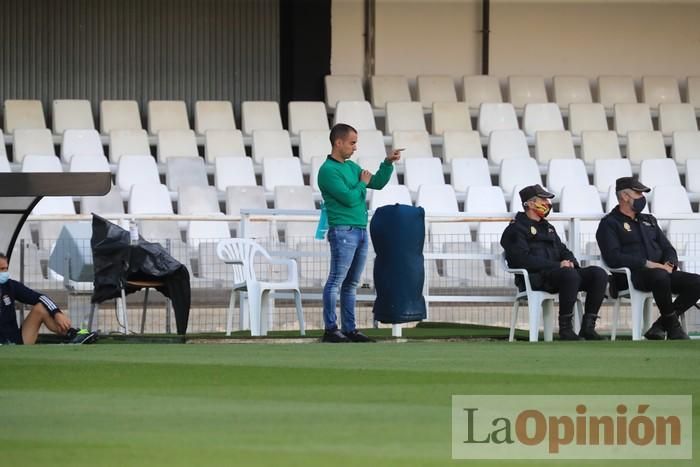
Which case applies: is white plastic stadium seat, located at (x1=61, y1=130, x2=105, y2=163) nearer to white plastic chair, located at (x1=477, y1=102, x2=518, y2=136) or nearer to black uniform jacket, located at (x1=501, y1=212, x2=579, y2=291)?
white plastic chair, located at (x1=477, y1=102, x2=518, y2=136)

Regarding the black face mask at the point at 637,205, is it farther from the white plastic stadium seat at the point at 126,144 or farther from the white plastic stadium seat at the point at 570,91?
the white plastic stadium seat at the point at 570,91

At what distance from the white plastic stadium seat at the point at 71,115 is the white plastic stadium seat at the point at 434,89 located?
13.3ft

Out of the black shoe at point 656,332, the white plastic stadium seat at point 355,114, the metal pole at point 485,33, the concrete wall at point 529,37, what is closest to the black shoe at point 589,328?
the black shoe at point 656,332

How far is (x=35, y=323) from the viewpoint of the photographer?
10.8 m

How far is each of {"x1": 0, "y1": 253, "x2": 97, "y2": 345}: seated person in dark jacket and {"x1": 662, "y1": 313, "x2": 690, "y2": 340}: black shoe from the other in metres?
4.08

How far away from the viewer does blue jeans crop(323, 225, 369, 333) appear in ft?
33.6

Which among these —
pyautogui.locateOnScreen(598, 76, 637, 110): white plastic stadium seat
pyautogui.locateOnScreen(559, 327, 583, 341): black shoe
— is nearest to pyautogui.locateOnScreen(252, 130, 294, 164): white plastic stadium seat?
pyautogui.locateOnScreen(598, 76, 637, 110): white plastic stadium seat

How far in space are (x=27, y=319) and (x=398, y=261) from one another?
2633 mm

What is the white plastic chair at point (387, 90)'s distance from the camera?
1853 cm

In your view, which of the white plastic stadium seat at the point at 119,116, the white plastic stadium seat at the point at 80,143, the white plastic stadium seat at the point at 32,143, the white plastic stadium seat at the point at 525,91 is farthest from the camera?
the white plastic stadium seat at the point at 525,91

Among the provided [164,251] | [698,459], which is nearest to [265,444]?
[698,459]

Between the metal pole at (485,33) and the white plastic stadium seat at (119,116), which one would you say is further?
the metal pole at (485,33)

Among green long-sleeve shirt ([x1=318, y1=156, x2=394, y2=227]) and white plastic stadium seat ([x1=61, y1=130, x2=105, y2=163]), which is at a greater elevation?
white plastic stadium seat ([x1=61, y1=130, x2=105, y2=163])

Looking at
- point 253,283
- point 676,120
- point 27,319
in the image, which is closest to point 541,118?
point 676,120
